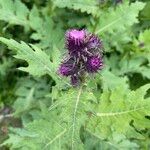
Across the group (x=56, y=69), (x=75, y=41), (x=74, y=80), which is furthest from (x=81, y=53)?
(x=56, y=69)

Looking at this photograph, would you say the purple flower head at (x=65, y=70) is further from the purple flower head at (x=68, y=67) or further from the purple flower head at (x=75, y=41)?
the purple flower head at (x=75, y=41)

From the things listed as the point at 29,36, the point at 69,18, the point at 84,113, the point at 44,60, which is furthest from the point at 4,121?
the point at 84,113

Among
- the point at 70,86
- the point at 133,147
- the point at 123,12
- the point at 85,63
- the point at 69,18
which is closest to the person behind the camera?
the point at 85,63

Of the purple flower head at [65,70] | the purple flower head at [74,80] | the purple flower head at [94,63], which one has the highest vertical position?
the purple flower head at [94,63]

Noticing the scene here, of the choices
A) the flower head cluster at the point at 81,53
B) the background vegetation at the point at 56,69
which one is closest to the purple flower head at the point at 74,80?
the flower head cluster at the point at 81,53

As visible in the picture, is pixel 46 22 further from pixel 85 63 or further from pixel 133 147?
pixel 85 63

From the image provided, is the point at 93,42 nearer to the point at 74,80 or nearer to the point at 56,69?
the point at 74,80
